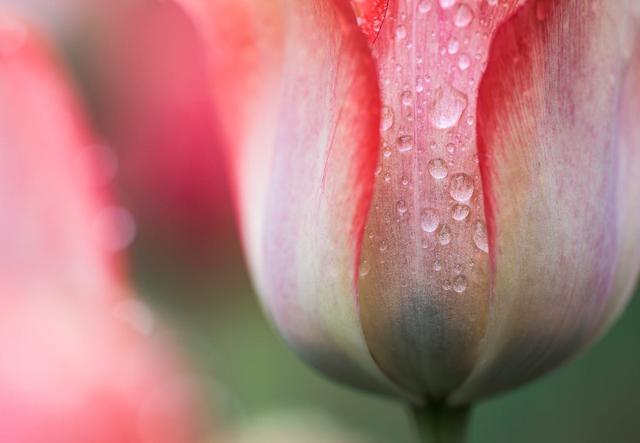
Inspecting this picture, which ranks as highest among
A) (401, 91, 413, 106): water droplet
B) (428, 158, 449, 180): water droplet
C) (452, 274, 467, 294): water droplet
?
(401, 91, 413, 106): water droplet

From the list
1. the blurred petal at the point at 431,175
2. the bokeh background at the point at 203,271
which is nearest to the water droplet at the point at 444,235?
the blurred petal at the point at 431,175

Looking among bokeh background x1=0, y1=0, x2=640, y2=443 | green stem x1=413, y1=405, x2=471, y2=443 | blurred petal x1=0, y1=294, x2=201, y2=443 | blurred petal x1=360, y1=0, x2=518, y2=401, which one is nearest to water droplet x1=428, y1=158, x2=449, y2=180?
blurred petal x1=360, y1=0, x2=518, y2=401

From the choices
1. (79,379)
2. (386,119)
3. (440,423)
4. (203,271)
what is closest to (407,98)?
(386,119)

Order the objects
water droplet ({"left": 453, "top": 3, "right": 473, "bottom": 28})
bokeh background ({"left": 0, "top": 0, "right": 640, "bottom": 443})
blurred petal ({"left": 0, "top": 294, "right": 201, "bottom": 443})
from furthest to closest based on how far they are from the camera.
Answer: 1. bokeh background ({"left": 0, "top": 0, "right": 640, "bottom": 443})
2. blurred petal ({"left": 0, "top": 294, "right": 201, "bottom": 443})
3. water droplet ({"left": 453, "top": 3, "right": 473, "bottom": 28})

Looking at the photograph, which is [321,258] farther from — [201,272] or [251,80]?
[201,272]

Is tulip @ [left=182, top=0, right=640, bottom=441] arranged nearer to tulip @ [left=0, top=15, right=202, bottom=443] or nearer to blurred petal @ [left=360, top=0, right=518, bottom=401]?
blurred petal @ [left=360, top=0, right=518, bottom=401]

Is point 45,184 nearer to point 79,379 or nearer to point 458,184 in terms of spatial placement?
point 79,379
